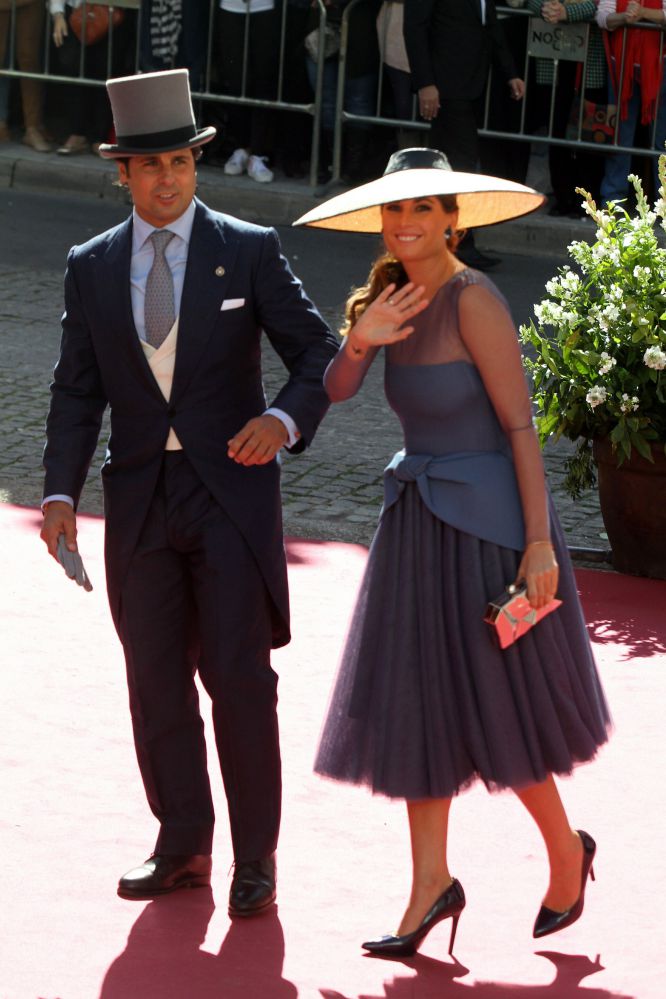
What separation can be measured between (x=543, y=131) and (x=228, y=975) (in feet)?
32.5

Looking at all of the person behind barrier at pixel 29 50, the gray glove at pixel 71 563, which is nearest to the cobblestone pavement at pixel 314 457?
the gray glove at pixel 71 563

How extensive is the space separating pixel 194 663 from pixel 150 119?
135 cm

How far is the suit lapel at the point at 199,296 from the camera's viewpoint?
429cm

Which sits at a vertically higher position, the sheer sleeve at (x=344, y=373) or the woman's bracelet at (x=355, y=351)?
the woman's bracelet at (x=355, y=351)

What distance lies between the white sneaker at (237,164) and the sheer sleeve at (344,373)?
10138 millimetres

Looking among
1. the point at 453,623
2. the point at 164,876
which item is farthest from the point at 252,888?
the point at 453,623

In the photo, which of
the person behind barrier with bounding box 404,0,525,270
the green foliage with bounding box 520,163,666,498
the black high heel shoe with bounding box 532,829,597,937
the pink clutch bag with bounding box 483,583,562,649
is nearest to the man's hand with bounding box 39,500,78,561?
the pink clutch bag with bounding box 483,583,562,649

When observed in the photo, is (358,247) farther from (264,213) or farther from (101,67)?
(101,67)

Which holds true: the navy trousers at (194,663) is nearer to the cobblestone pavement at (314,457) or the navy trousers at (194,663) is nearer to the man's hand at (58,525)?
the man's hand at (58,525)

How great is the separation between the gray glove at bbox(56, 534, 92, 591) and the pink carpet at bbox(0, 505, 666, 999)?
2.52ft

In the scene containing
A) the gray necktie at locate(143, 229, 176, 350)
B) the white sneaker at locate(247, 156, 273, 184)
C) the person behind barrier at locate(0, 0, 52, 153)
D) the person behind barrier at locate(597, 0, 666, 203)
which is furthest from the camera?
the person behind barrier at locate(0, 0, 52, 153)

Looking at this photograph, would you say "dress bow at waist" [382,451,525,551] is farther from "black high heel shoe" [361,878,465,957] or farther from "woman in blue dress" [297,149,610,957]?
"black high heel shoe" [361,878,465,957]

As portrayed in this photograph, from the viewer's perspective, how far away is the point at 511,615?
4.03 meters

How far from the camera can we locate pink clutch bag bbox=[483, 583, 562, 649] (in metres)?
4.02
